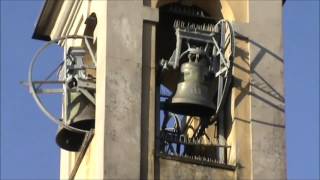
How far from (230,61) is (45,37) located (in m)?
5.02

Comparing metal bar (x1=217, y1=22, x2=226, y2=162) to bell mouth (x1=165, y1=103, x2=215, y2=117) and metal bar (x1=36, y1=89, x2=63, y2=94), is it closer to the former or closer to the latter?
bell mouth (x1=165, y1=103, x2=215, y2=117)

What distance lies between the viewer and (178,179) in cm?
3006

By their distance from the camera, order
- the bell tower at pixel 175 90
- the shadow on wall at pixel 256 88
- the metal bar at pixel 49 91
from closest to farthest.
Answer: the bell tower at pixel 175 90
the shadow on wall at pixel 256 88
the metal bar at pixel 49 91

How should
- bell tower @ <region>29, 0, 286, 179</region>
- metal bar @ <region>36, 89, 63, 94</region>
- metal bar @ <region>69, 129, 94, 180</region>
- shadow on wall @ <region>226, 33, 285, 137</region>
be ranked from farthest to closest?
metal bar @ <region>36, 89, 63, 94</region>, shadow on wall @ <region>226, 33, 285, 137</region>, metal bar @ <region>69, 129, 94, 180</region>, bell tower @ <region>29, 0, 286, 179</region>

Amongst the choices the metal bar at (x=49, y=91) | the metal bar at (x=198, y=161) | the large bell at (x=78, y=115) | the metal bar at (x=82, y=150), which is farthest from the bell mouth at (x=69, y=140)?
the metal bar at (x=198, y=161)

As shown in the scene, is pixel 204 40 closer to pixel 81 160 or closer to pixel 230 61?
pixel 230 61

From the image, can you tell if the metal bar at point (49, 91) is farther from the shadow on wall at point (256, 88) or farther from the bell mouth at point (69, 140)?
the shadow on wall at point (256, 88)

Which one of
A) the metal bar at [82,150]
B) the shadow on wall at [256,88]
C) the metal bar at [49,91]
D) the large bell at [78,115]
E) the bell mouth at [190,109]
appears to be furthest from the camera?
the metal bar at [49,91]

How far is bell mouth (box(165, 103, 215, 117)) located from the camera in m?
31.3

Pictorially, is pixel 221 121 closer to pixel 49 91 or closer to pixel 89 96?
pixel 89 96

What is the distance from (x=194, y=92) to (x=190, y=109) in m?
0.42

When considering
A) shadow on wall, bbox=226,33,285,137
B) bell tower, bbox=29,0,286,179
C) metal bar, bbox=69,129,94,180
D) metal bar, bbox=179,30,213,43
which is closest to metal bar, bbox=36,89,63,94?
bell tower, bbox=29,0,286,179

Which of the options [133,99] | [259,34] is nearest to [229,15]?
[259,34]

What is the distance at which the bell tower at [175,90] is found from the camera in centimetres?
3020
